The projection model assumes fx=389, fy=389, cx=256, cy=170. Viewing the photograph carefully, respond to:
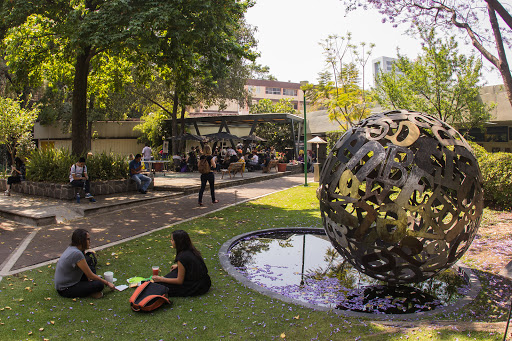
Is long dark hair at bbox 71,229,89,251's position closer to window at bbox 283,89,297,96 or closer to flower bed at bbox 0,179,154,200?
flower bed at bbox 0,179,154,200

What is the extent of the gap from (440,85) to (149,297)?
53.3 ft

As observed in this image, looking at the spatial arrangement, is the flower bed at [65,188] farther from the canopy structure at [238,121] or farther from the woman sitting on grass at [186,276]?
the canopy structure at [238,121]

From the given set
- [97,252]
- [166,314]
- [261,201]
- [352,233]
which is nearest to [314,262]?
[352,233]

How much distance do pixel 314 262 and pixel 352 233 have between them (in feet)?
6.11

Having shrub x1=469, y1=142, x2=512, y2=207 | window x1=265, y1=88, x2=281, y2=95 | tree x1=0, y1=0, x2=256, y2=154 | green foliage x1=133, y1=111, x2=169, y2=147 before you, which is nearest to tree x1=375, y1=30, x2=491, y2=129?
shrub x1=469, y1=142, x2=512, y2=207

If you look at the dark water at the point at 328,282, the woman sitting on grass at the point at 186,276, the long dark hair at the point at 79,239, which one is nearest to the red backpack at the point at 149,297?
the woman sitting on grass at the point at 186,276

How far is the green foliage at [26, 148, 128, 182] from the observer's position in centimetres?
1326

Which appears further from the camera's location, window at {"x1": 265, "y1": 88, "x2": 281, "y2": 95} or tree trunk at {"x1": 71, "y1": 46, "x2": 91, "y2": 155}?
window at {"x1": 265, "y1": 88, "x2": 281, "y2": 95}

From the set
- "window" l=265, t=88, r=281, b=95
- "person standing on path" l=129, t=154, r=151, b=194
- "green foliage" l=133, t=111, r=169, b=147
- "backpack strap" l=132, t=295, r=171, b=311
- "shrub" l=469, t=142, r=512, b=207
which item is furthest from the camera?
"window" l=265, t=88, r=281, b=95

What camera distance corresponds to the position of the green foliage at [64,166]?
43.5 ft

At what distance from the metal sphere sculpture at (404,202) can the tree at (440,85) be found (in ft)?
41.4

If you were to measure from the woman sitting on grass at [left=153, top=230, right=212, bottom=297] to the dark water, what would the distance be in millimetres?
1050

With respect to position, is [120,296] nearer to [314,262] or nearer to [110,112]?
[314,262]

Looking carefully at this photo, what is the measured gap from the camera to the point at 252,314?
178 inches
